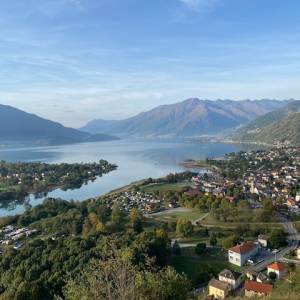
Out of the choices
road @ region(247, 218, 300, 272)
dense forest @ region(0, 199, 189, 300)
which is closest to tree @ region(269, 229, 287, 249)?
road @ region(247, 218, 300, 272)

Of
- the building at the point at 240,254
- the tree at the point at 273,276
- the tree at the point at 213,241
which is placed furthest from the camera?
the tree at the point at 213,241

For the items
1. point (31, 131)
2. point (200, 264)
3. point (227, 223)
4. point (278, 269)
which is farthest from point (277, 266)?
point (31, 131)

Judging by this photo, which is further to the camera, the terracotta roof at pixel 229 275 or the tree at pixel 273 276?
the tree at pixel 273 276

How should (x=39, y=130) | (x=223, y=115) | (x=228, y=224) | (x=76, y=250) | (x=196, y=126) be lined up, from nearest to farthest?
(x=76, y=250)
(x=228, y=224)
(x=39, y=130)
(x=196, y=126)
(x=223, y=115)

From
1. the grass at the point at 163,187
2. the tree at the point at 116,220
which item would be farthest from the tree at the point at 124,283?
the grass at the point at 163,187

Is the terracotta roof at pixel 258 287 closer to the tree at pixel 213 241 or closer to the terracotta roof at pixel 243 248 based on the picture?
the terracotta roof at pixel 243 248

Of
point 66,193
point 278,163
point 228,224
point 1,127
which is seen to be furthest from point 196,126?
point 228,224

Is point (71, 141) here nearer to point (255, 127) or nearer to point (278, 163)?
point (255, 127)

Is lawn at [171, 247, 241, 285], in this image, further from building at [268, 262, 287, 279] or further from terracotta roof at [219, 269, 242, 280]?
building at [268, 262, 287, 279]
